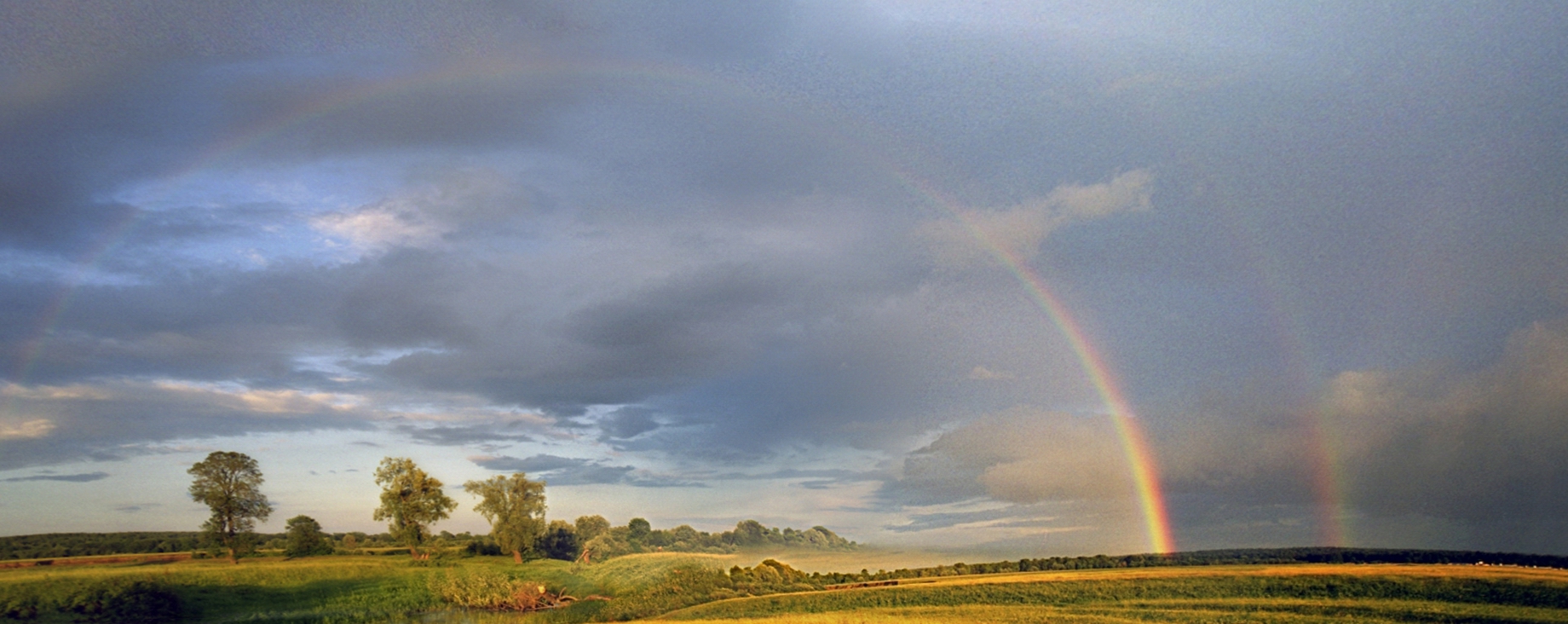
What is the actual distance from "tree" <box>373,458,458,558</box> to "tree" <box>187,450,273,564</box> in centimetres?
1321

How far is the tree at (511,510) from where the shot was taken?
89250 millimetres

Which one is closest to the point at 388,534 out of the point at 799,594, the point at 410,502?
the point at 410,502

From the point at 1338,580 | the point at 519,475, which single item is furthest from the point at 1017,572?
the point at 519,475

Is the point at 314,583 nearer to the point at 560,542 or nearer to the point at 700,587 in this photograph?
the point at 700,587

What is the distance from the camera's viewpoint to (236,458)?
7075 centimetres

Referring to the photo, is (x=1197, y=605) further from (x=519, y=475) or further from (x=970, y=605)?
(x=519, y=475)

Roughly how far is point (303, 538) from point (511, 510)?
62.8 ft

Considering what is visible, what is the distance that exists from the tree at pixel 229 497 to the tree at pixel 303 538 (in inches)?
224

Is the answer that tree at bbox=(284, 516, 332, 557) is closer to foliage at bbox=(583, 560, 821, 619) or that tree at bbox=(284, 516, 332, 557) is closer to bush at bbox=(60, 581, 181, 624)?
bush at bbox=(60, 581, 181, 624)

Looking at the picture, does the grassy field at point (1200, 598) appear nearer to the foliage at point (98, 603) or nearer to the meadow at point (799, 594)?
the meadow at point (799, 594)

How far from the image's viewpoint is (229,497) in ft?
231

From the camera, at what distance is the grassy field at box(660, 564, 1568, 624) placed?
43188 millimetres

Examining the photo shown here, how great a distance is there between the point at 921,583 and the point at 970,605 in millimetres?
7737

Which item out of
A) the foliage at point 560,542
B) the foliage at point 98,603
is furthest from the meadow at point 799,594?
the foliage at point 560,542
